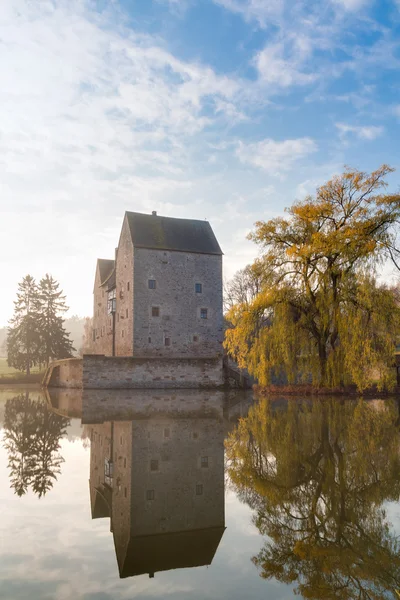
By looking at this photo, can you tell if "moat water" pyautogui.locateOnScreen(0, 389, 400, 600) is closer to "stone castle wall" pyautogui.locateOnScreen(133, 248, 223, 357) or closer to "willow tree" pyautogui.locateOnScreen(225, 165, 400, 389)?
"willow tree" pyautogui.locateOnScreen(225, 165, 400, 389)

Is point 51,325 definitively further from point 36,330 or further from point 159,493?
point 159,493

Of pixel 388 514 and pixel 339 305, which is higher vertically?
pixel 339 305

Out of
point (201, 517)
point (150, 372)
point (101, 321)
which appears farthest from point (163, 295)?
point (201, 517)

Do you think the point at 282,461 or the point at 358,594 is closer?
the point at 358,594

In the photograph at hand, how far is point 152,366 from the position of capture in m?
30.4

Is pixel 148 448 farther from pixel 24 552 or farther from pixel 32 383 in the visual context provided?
pixel 32 383

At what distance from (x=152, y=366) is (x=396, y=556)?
26.7 m

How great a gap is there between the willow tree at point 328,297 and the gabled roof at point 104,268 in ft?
83.4

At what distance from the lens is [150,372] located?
30.3 meters

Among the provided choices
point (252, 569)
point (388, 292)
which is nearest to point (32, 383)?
point (388, 292)

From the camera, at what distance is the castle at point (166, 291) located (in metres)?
36.7

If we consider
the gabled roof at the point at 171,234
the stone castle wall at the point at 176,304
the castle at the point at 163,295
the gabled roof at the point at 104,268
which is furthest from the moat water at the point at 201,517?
the gabled roof at the point at 104,268

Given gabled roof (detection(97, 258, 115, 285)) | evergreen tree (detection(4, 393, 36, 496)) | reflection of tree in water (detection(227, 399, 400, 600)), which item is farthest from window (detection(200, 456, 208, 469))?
gabled roof (detection(97, 258, 115, 285))

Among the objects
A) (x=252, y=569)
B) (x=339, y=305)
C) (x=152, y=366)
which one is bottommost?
(x=252, y=569)
